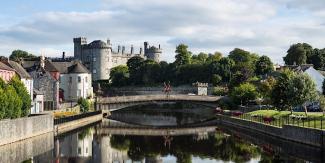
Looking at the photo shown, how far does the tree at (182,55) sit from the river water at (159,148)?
9972cm

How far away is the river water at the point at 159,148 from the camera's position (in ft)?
145

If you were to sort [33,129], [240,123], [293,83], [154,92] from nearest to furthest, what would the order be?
[33,129] < [293,83] < [240,123] < [154,92]

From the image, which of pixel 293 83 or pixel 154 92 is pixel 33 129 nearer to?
pixel 293 83

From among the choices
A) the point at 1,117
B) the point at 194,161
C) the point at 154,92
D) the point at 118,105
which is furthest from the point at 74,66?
the point at 194,161

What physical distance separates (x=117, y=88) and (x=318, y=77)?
78.9m

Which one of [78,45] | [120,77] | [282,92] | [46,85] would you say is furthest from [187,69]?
[282,92]

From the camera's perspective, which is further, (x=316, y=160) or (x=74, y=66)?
(x=74, y=66)

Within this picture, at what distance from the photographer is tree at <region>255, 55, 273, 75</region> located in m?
147

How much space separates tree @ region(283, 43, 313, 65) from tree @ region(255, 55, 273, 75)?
21.9 ft

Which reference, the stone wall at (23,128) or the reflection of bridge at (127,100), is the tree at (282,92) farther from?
the reflection of bridge at (127,100)

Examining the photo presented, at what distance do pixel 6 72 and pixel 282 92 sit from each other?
36.1 metres

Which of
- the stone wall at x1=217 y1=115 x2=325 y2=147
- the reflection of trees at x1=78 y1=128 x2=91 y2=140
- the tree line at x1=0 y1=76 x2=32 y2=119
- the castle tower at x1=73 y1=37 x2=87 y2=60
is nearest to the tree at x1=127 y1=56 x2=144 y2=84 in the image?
the castle tower at x1=73 y1=37 x2=87 y2=60

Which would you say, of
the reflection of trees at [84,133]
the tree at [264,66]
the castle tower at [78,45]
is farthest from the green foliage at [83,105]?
the castle tower at [78,45]

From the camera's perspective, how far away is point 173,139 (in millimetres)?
65188
